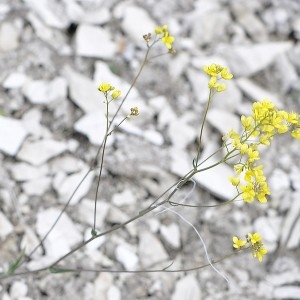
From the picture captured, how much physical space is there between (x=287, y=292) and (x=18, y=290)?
56.0 inches

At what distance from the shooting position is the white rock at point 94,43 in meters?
4.01

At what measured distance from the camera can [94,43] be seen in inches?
160

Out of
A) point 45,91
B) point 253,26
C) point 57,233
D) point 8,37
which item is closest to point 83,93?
point 45,91

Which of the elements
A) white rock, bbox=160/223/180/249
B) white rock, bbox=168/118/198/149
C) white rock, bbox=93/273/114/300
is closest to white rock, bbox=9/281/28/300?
white rock, bbox=93/273/114/300

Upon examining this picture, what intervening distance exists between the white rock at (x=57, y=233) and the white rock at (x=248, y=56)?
1738 millimetres

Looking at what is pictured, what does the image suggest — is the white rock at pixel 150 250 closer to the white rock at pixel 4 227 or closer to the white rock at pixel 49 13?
the white rock at pixel 4 227

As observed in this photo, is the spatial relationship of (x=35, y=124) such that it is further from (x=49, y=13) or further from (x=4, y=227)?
(x=49, y=13)

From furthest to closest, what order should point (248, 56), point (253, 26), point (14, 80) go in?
point (253, 26) < point (248, 56) < point (14, 80)

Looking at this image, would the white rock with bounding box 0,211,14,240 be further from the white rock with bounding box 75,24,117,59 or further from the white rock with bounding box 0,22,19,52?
the white rock with bounding box 75,24,117,59

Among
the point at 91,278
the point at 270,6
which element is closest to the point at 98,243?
the point at 91,278

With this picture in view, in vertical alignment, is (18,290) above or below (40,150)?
below

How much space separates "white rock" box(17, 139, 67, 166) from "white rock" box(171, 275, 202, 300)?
982 millimetres

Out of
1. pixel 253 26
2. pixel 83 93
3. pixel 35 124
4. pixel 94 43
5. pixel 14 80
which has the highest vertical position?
pixel 253 26

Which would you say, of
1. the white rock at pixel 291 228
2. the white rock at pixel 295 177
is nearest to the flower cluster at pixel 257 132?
the white rock at pixel 291 228
